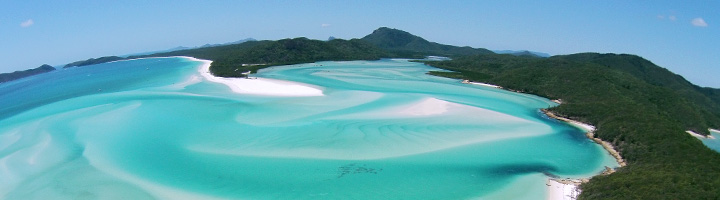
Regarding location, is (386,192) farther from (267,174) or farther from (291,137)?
(291,137)

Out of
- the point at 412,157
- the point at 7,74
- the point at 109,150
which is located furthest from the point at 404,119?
the point at 7,74

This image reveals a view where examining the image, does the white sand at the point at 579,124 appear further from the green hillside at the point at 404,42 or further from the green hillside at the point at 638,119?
the green hillside at the point at 404,42

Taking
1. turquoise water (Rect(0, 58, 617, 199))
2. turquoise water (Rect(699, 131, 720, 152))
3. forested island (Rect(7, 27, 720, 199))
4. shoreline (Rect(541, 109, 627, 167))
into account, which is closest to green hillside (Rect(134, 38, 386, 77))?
forested island (Rect(7, 27, 720, 199))

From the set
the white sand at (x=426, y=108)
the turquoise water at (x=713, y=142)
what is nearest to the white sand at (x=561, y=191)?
the white sand at (x=426, y=108)

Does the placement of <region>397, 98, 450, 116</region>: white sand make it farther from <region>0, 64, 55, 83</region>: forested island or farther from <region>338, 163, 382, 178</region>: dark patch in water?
<region>0, 64, 55, 83</region>: forested island

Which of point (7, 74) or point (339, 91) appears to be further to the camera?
point (7, 74)
